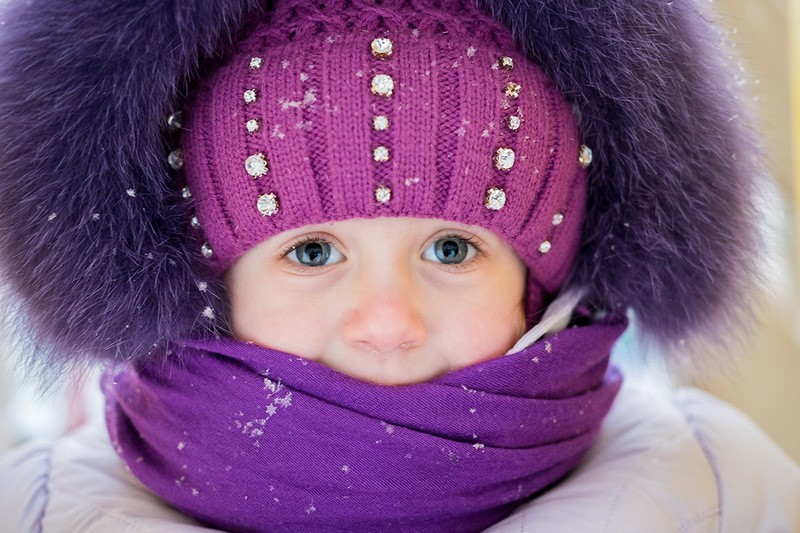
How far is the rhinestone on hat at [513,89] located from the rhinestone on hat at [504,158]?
0.07 metres

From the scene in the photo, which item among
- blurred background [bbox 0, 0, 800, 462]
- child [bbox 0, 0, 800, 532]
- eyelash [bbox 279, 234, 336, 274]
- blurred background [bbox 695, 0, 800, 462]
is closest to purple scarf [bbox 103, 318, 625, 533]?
child [bbox 0, 0, 800, 532]

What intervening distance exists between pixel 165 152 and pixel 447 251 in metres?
Result: 0.36

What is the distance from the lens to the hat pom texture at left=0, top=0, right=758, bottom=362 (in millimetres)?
931

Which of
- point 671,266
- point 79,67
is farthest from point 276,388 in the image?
point 671,266

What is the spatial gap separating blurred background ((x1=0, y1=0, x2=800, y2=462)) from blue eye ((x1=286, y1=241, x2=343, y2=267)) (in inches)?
24.4

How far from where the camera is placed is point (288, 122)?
0.93 metres

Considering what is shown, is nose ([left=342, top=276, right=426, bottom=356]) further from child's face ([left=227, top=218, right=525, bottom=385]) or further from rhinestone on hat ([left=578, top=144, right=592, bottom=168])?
rhinestone on hat ([left=578, top=144, right=592, bottom=168])

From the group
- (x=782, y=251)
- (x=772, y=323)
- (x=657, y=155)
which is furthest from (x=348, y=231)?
(x=772, y=323)

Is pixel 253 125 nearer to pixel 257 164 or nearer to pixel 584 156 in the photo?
pixel 257 164

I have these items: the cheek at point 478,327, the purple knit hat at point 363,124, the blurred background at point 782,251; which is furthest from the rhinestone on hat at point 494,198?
the blurred background at point 782,251

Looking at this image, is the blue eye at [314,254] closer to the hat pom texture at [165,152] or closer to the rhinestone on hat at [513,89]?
the hat pom texture at [165,152]

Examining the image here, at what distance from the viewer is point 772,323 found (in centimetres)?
169

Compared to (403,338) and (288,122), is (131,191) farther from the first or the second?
(403,338)

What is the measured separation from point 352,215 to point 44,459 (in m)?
0.62
